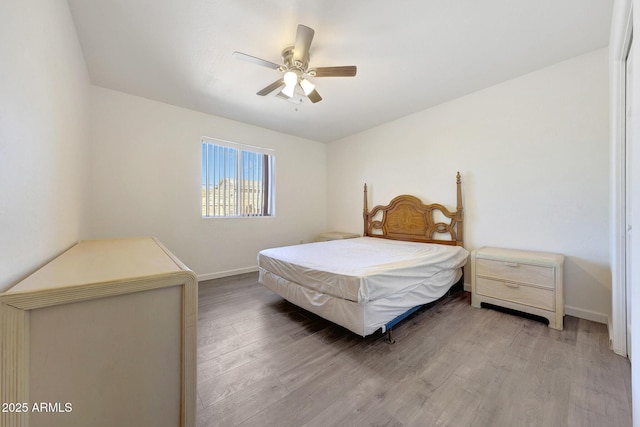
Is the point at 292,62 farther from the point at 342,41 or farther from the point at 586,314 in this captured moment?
the point at 586,314

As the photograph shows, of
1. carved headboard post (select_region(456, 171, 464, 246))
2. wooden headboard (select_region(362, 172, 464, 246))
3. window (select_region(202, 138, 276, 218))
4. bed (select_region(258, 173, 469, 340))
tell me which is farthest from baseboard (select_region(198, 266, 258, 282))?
carved headboard post (select_region(456, 171, 464, 246))

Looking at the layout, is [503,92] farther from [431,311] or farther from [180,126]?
[180,126]

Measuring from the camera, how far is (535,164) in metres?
2.40

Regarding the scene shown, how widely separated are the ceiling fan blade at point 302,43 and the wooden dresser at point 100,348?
1.76 metres

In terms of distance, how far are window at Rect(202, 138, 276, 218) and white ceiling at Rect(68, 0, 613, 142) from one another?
89cm

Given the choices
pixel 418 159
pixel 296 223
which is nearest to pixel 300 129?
pixel 296 223

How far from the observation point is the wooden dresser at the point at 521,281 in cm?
198

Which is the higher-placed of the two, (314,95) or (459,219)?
(314,95)

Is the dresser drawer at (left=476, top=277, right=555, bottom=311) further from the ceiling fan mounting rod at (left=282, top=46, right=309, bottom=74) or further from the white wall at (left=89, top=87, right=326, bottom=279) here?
the white wall at (left=89, top=87, right=326, bottom=279)

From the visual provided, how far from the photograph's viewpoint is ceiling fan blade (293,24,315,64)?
162 centimetres

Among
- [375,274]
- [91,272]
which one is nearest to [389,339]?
[375,274]

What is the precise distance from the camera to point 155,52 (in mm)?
2066

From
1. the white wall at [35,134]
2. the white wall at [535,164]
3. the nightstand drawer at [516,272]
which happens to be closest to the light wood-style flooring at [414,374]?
the nightstand drawer at [516,272]

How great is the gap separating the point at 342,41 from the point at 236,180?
102 inches
